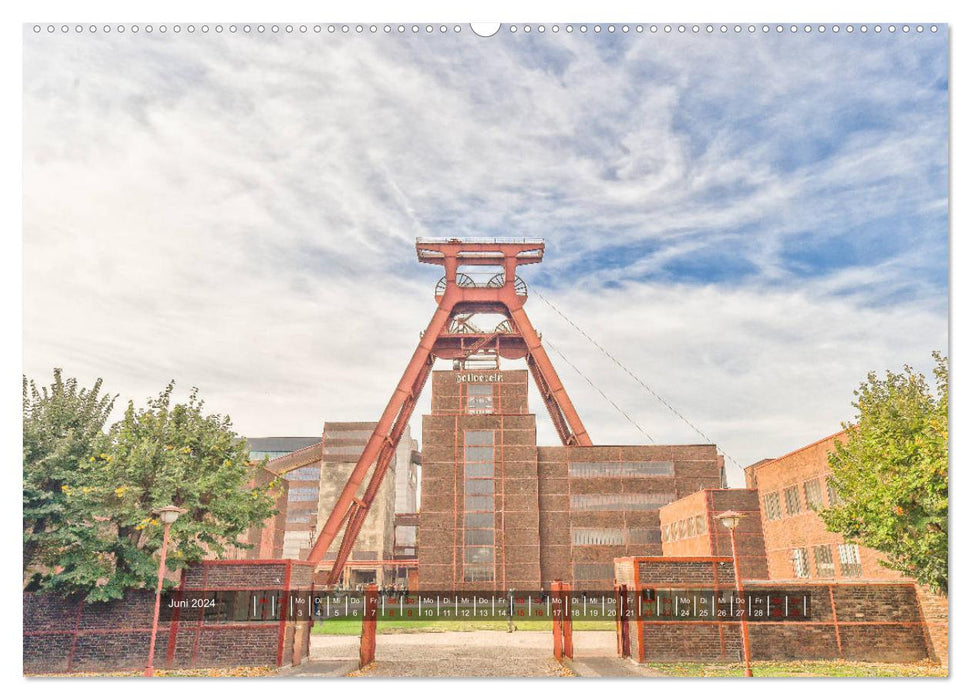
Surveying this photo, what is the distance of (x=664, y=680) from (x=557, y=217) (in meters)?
7.90

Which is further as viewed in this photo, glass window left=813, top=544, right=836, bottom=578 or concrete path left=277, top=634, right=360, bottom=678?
glass window left=813, top=544, right=836, bottom=578

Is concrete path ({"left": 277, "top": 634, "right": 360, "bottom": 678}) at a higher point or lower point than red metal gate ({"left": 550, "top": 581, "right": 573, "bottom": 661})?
lower

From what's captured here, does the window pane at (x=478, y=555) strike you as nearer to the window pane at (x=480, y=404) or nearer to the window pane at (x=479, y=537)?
the window pane at (x=479, y=537)

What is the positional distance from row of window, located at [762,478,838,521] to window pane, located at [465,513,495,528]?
17003 mm

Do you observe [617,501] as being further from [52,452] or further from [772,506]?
[52,452]

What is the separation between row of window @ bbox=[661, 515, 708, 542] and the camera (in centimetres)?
3319

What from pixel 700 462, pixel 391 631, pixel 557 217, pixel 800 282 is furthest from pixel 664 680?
pixel 700 462

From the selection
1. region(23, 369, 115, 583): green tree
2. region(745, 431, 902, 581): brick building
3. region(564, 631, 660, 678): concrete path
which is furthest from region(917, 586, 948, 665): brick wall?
region(23, 369, 115, 583): green tree

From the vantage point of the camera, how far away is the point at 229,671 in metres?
11.5

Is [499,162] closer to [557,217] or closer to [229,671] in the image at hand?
[557,217]

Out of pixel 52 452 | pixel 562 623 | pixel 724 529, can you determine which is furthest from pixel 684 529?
pixel 52 452

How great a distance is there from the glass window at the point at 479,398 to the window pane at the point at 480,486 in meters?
4.65

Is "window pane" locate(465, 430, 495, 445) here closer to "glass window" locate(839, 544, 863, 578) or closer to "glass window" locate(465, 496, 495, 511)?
"glass window" locate(465, 496, 495, 511)

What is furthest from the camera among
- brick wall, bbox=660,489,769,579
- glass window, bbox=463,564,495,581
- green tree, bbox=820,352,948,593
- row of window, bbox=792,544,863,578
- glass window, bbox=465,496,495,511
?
glass window, bbox=465,496,495,511
